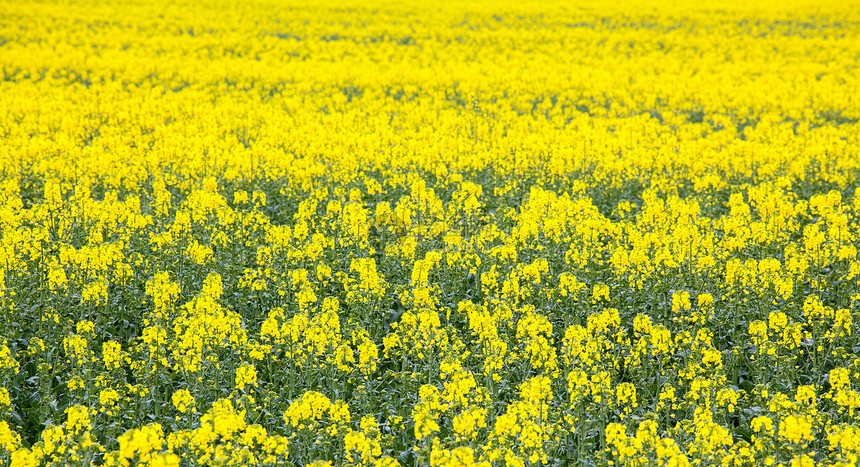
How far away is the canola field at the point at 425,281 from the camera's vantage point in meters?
5.82

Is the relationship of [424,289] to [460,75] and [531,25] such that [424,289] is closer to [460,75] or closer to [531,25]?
[460,75]

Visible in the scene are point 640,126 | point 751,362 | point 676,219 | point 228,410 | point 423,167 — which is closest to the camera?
point 228,410

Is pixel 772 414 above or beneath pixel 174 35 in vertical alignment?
beneath

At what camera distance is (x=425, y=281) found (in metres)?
8.16

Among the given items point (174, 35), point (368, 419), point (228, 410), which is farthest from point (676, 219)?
point (174, 35)

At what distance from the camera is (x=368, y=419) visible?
552 cm

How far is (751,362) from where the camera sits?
7402 millimetres

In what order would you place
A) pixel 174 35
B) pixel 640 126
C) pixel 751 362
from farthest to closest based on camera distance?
pixel 174 35
pixel 640 126
pixel 751 362

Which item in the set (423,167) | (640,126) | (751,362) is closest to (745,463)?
(751,362)

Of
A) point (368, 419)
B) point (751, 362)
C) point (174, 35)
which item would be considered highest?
point (174, 35)

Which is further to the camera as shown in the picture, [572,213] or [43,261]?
[572,213]

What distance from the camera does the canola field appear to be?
5.82m

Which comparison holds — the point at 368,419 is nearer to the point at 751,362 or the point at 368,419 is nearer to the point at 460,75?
the point at 751,362

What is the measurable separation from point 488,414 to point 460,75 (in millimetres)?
19417
